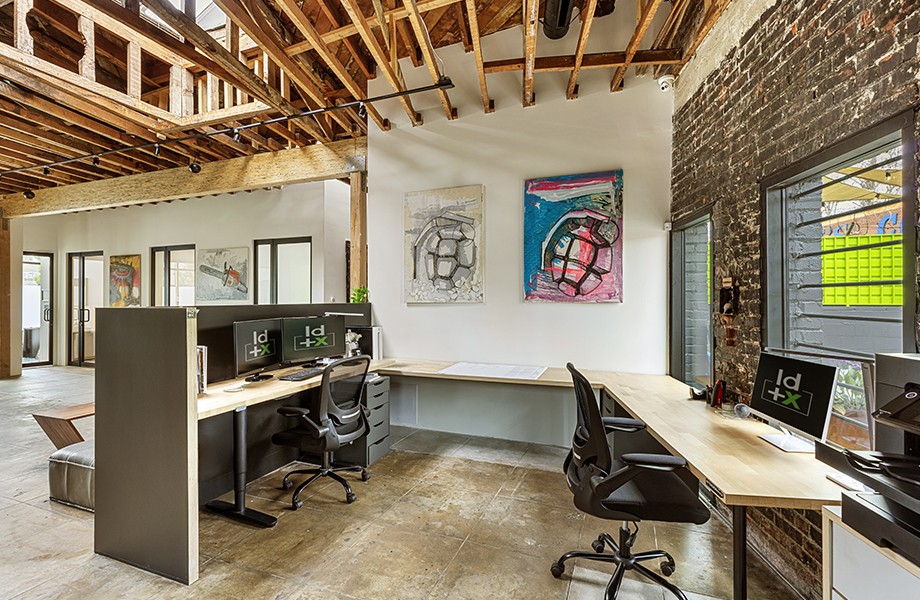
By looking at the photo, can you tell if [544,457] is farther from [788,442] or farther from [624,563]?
[788,442]

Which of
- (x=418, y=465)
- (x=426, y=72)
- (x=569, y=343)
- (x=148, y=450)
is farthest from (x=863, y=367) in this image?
(x=426, y=72)

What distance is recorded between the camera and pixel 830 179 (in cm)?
207

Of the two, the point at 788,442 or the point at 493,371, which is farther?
the point at 493,371

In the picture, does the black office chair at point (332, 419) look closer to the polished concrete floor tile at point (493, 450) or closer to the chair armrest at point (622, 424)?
the polished concrete floor tile at point (493, 450)

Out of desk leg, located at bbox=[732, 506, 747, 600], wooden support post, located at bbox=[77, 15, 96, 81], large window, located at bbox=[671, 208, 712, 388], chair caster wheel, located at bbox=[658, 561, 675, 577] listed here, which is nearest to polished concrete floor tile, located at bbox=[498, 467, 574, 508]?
chair caster wheel, located at bbox=[658, 561, 675, 577]

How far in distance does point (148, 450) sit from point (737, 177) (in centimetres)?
390

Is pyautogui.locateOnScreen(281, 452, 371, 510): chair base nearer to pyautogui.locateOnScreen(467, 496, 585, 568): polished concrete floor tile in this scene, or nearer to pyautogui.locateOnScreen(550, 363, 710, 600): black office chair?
pyautogui.locateOnScreen(467, 496, 585, 568): polished concrete floor tile

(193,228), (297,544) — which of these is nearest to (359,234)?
(297,544)

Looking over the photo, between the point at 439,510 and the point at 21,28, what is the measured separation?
16.1 ft

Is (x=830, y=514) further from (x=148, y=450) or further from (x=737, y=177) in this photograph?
(x=148, y=450)

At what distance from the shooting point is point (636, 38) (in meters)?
3.11

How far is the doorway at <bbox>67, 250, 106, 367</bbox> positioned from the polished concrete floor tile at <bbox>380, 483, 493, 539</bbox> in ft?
30.1

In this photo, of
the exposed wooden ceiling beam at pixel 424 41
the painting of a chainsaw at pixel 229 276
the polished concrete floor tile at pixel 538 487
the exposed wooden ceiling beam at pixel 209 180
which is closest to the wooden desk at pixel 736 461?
the polished concrete floor tile at pixel 538 487

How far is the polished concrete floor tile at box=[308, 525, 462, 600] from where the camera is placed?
2.07 metres
